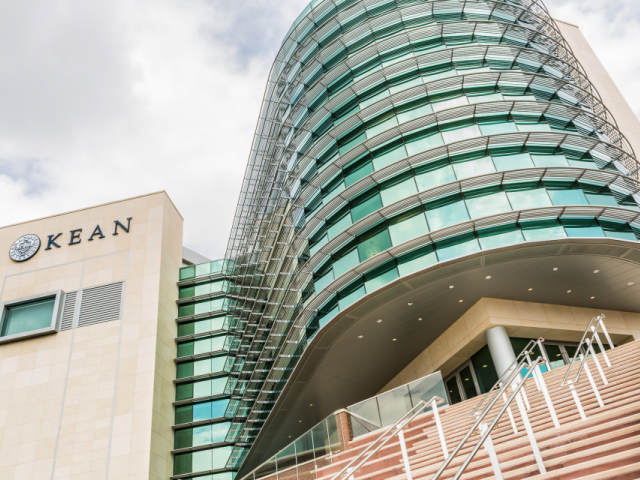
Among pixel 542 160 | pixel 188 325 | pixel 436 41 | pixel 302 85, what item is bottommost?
pixel 542 160

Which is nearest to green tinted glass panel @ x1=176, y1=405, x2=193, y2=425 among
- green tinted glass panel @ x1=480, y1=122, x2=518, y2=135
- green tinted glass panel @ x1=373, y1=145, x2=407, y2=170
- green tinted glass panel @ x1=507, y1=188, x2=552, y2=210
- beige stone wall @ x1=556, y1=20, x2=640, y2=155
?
green tinted glass panel @ x1=373, y1=145, x2=407, y2=170

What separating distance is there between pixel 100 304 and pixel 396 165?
19.8 m

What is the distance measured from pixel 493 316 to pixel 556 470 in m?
13.6

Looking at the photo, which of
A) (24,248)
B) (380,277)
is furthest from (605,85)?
(24,248)

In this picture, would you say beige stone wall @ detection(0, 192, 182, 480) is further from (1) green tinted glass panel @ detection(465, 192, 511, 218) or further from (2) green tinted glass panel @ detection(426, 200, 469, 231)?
(1) green tinted glass panel @ detection(465, 192, 511, 218)

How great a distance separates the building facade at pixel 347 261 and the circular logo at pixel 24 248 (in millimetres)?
267

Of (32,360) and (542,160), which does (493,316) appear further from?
(32,360)

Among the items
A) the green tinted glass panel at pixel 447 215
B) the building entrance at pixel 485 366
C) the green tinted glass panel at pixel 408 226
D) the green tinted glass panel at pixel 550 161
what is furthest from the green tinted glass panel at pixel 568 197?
the building entrance at pixel 485 366

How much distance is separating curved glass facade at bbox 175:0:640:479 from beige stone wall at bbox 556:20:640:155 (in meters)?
6.46

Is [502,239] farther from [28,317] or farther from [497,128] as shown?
[28,317]

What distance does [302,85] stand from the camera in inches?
1030

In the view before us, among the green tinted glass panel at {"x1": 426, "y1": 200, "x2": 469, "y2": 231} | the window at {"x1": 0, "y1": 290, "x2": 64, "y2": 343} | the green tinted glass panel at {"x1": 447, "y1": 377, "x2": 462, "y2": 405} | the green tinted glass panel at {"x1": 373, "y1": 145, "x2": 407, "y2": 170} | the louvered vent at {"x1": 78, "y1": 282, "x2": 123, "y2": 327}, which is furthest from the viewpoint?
the window at {"x1": 0, "y1": 290, "x2": 64, "y2": 343}

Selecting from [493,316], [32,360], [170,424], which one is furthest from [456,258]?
[32,360]

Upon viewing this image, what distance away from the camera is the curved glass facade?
17719 millimetres
